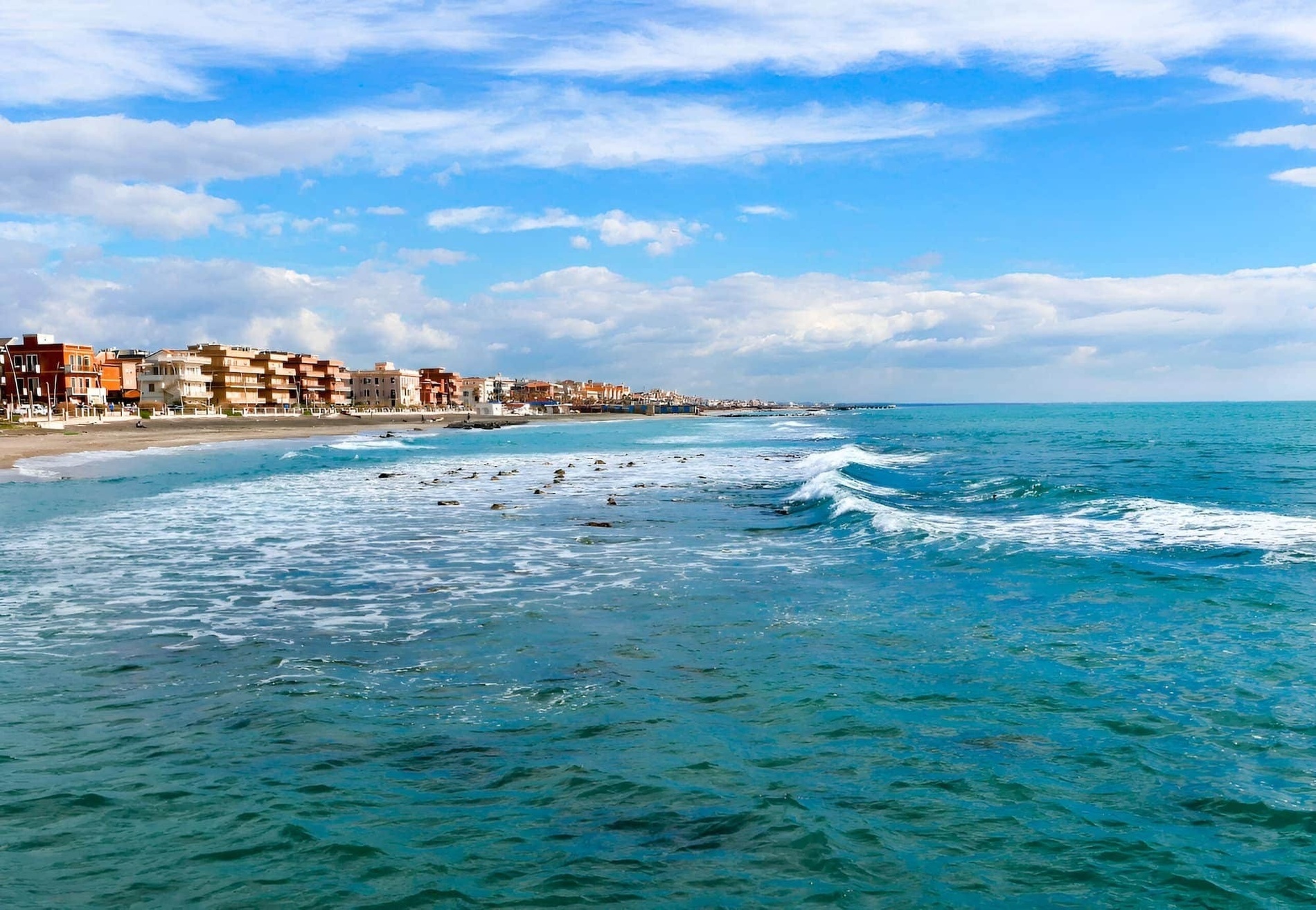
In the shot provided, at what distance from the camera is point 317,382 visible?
546ft

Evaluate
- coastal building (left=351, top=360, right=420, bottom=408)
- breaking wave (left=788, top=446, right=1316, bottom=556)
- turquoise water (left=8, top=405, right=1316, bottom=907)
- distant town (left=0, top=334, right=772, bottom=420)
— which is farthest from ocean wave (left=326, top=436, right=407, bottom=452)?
coastal building (left=351, top=360, right=420, bottom=408)

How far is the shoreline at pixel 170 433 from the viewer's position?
60625mm

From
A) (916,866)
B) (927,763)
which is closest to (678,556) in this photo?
(927,763)

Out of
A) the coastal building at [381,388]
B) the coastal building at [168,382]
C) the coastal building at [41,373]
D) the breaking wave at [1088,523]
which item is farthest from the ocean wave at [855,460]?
the coastal building at [381,388]

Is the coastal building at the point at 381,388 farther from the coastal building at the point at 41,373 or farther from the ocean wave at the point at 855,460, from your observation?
the ocean wave at the point at 855,460

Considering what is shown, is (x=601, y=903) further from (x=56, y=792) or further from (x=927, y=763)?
(x=56, y=792)

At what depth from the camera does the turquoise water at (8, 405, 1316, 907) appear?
6.05 metres

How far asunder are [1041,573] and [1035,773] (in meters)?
9.68

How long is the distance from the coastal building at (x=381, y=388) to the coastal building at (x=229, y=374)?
44.7m

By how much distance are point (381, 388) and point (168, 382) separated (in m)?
64.0

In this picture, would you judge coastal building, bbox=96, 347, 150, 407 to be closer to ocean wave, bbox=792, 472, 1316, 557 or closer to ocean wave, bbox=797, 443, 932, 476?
ocean wave, bbox=797, 443, 932, 476

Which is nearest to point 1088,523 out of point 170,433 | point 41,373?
point 170,433

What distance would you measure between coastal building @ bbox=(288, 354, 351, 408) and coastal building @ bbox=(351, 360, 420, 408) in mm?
9012

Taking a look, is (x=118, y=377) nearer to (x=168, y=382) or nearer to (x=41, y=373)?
(x=168, y=382)
